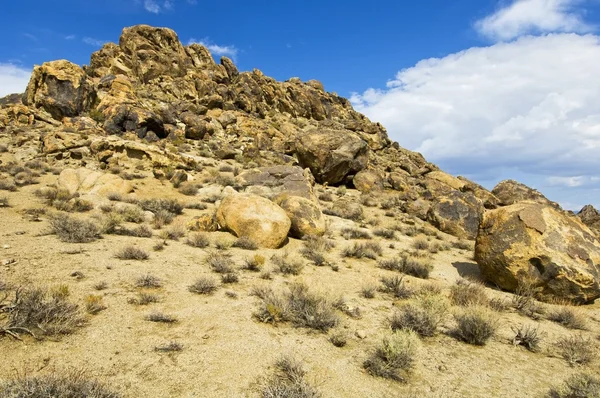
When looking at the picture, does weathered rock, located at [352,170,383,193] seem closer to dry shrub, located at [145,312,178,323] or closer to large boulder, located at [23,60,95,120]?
dry shrub, located at [145,312,178,323]

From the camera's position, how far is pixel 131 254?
855 centimetres

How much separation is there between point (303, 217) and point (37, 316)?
9.32m

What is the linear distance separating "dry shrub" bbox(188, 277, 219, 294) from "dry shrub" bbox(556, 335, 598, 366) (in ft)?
22.1

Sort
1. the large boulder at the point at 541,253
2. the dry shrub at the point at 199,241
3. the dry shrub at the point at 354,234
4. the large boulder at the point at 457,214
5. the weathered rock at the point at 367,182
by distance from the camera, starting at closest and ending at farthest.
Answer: the large boulder at the point at 541,253, the dry shrub at the point at 199,241, the dry shrub at the point at 354,234, the large boulder at the point at 457,214, the weathered rock at the point at 367,182

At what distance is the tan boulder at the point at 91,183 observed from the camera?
610 inches

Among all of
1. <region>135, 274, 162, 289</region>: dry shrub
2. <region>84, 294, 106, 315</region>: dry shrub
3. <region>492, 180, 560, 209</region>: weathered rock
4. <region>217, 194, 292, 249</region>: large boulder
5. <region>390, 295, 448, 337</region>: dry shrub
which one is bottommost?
<region>84, 294, 106, 315</region>: dry shrub

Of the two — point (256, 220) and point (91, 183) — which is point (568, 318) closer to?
point (256, 220)

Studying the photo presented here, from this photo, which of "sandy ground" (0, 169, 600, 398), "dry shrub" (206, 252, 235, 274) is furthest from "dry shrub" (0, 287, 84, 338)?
"dry shrub" (206, 252, 235, 274)

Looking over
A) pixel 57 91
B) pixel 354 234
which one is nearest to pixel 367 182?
pixel 354 234

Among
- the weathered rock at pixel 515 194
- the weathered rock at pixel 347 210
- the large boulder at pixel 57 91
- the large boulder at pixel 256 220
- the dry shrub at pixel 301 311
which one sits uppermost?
the large boulder at pixel 57 91

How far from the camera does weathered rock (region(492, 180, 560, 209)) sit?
1029 inches

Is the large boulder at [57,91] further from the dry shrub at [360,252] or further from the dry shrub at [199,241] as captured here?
the dry shrub at [360,252]

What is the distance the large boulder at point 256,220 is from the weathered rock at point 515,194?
22.3 meters

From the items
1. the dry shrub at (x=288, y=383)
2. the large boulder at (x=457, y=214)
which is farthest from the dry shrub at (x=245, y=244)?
the large boulder at (x=457, y=214)
